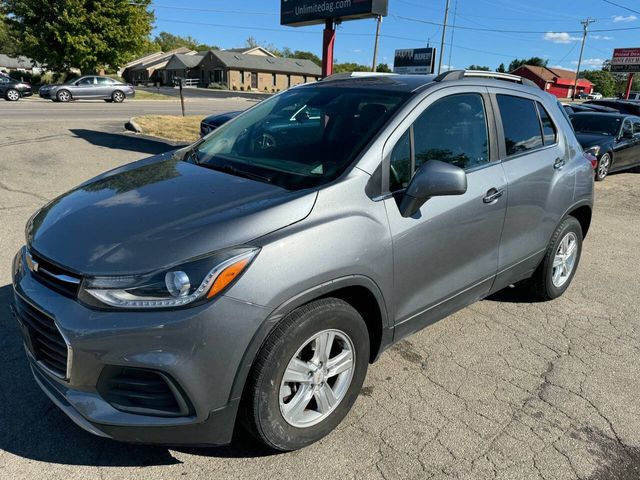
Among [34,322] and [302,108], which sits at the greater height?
[302,108]

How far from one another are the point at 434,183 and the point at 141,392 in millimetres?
1739

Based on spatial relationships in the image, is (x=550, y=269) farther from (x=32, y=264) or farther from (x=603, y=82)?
(x=603, y=82)

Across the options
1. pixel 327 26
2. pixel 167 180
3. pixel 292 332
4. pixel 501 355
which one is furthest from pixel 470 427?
pixel 327 26

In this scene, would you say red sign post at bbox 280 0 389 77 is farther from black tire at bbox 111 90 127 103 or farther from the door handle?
black tire at bbox 111 90 127 103

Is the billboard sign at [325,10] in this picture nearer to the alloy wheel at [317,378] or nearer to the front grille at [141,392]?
the alloy wheel at [317,378]

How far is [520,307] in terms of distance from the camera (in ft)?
14.8

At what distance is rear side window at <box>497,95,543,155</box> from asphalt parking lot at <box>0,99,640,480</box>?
145cm

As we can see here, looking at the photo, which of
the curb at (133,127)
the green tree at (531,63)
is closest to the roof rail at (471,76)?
the curb at (133,127)

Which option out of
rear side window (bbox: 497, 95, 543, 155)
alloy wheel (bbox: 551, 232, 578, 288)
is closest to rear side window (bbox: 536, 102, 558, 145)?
rear side window (bbox: 497, 95, 543, 155)

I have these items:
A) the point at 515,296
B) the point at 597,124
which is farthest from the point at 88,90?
the point at 515,296

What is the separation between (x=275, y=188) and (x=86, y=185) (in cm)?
135

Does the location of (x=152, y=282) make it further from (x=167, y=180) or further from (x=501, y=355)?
(x=501, y=355)

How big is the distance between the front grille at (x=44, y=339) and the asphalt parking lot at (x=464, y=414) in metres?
0.56

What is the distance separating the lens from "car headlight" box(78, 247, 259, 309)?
2.11 meters
